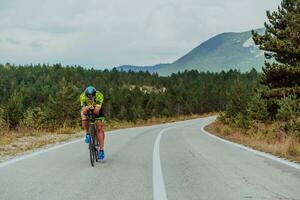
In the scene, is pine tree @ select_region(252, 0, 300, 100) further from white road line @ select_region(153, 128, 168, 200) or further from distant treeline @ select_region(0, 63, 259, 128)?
white road line @ select_region(153, 128, 168, 200)

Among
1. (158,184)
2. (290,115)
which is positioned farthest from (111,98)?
(158,184)

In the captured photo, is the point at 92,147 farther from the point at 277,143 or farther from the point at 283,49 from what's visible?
the point at 283,49

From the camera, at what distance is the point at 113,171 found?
26.1ft

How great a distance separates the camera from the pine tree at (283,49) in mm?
23266

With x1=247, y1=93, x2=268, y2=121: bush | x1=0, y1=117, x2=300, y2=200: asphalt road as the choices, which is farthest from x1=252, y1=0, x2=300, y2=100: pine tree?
x1=0, y1=117, x2=300, y2=200: asphalt road

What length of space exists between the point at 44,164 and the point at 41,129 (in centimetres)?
1222

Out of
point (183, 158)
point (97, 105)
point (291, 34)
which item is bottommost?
point (183, 158)

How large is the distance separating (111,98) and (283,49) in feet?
348

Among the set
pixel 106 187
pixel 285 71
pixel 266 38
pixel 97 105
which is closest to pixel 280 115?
pixel 285 71

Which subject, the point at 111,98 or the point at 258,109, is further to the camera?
the point at 111,98

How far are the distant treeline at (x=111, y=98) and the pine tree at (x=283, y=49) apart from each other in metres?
7.63

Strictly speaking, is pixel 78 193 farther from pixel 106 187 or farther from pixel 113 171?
pixel 113 171

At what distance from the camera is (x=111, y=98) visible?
128 m

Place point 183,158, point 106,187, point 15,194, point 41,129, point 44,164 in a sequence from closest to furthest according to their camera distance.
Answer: point 15,194, point 106,187, point 44,164, point 183,158, point 41,129
